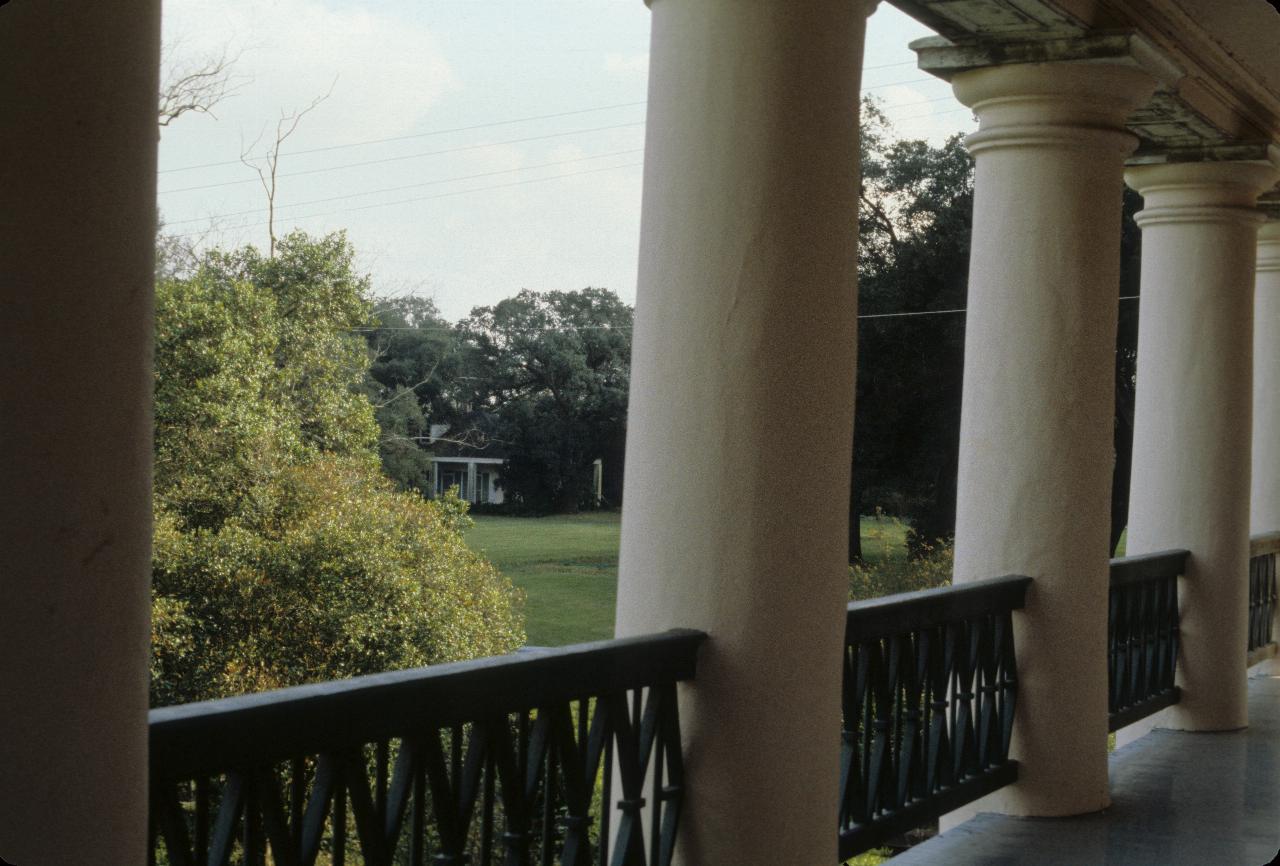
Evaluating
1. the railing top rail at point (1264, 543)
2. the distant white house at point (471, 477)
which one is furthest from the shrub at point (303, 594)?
the railing top rail at point (1264, 543)

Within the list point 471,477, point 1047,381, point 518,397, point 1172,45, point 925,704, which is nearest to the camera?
point 925,704

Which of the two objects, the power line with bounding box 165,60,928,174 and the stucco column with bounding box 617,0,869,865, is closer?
the stucco column with bounding box 617,0,869,865

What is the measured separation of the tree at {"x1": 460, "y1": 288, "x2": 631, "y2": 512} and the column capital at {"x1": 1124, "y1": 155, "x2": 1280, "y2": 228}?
1603 inches

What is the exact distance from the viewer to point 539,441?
53.8 metres

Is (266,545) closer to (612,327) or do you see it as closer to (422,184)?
(612,327)

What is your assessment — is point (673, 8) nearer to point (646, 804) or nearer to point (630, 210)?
point (646, 804)

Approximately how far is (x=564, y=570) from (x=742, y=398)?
1955 inches

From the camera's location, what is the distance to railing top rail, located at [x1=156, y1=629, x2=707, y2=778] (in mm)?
3701

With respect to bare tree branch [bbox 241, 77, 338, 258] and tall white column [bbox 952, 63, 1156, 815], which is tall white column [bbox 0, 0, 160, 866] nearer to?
tall white column [bbox 952, 63, 1156, 815]

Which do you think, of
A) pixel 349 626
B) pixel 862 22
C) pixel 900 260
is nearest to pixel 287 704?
pixel 862 22

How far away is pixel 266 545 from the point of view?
Answer: 1233 inches

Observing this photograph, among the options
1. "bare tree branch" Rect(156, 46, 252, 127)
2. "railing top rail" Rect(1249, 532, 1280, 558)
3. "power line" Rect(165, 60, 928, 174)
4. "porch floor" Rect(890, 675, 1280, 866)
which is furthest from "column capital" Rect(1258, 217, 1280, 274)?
"power line" Rect(165, 60, 928, 174)

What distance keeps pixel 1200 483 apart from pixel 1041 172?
13.9 feet

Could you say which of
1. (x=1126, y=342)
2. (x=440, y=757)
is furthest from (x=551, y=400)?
(x=440, y=757)
